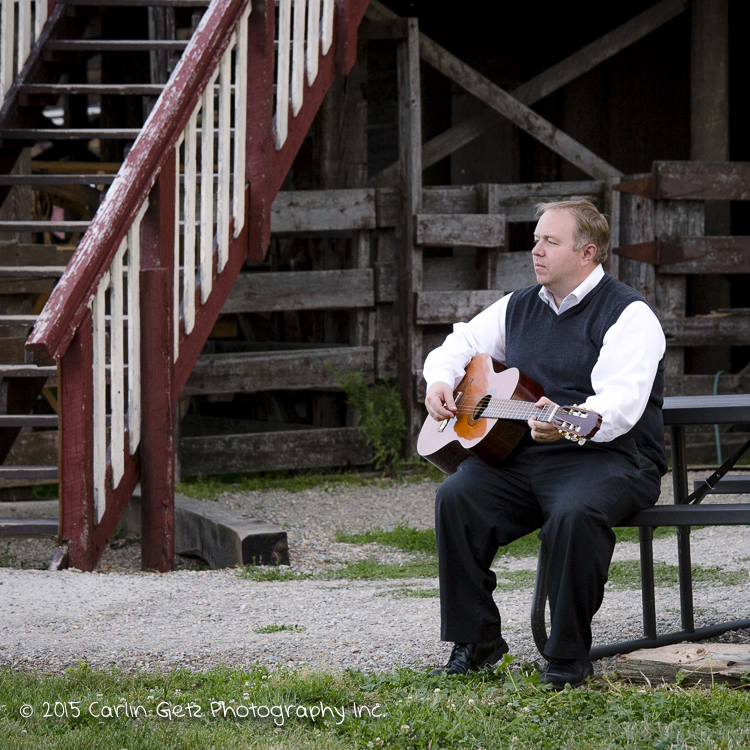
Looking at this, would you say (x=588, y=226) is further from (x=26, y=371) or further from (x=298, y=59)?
(x=26, y=371)

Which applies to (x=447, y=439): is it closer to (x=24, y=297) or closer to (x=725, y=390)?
(x=24, y=297)

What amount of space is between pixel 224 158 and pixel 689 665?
3.43m

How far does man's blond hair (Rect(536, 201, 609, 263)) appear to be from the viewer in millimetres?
3645

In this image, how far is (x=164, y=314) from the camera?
528cm

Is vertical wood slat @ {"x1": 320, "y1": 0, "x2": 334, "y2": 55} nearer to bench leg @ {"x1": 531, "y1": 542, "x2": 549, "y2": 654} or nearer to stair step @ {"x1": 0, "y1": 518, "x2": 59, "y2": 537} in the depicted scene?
stair step @ {"x1": 0, "y1": 518, "x2": 59, "y2": 537}

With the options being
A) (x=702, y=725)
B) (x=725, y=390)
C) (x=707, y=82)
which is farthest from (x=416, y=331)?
(x=702, y=725)

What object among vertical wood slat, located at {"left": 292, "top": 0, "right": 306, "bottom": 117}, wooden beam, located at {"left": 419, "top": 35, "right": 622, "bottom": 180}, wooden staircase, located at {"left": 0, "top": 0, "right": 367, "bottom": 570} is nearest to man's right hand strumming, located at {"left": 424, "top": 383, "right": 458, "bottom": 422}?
wooden staircase, located at {"left": 0, "top": 0, "right": 367, "bottom": 570}

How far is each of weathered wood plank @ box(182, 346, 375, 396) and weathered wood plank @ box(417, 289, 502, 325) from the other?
47 cm

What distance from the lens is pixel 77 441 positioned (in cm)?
487

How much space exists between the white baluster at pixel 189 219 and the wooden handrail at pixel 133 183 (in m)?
0.12

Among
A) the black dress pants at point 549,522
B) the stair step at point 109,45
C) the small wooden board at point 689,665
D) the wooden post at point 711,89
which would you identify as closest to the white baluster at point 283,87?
the stair step at point 109,45

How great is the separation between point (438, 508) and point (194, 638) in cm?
106

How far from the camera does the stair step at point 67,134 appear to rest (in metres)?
6.43

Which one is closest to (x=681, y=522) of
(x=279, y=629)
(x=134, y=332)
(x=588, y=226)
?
(x=588, y=226)
